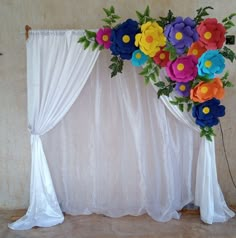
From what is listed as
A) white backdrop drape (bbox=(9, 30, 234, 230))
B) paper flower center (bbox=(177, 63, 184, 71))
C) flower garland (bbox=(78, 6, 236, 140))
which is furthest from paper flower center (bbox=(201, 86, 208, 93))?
white backdrop drape (bbox=(9, 30, 234, 230))

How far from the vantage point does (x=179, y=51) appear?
85.3 inches

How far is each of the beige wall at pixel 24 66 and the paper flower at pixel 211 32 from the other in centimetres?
40

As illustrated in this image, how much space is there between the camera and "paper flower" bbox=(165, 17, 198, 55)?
6.94 ft

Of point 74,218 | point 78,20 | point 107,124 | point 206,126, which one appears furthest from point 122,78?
point 74,218

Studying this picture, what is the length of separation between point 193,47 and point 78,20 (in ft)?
3.44

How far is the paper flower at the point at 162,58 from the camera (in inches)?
86.7

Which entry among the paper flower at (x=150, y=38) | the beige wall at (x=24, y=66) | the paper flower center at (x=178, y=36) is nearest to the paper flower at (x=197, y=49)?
the paper flower center at (x=178, y=36)

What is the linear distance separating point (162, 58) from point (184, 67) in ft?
0.65

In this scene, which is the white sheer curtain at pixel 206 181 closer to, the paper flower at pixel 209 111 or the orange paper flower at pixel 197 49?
the paper flower at pixel 209 111

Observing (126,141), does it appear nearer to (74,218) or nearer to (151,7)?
(74,218)

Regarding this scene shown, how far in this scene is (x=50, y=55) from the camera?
2373 mm

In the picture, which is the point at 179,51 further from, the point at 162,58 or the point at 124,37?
the point at 124,37

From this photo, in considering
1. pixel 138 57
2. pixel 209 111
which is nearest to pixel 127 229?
pixel 209 111

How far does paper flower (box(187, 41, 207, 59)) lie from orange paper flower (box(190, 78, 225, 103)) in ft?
0.77
